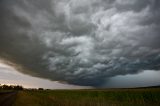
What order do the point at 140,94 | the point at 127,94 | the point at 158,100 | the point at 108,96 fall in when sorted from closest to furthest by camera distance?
the point at 158,100
the point at 140,94
the point at 127,94
the point at 108,96

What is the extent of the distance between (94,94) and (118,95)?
11.1 metres

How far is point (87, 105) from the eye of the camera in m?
27.9

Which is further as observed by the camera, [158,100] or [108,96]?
[108,96]

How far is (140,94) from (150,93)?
2.79m

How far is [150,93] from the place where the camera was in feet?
120

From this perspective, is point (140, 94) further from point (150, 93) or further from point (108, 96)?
point (108, 96)

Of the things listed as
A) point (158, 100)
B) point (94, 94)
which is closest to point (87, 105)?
point (158, 100)

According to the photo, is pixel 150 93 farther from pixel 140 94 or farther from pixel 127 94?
pixel 127 94

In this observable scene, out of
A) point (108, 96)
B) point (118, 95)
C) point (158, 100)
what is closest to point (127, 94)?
point (118, 95)

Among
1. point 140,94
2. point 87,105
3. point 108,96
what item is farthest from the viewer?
point 108,96

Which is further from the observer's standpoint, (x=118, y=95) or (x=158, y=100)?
(x=118, y=95)

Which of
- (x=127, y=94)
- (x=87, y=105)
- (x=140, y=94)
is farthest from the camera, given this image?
(x=127, y=94)

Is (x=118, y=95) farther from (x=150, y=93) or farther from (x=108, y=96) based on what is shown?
(x=150, y=93)

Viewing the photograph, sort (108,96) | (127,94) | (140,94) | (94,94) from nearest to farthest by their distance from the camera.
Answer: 1. (140,94)
2. (127,94)
3. (108,96)
4. (94,94)
